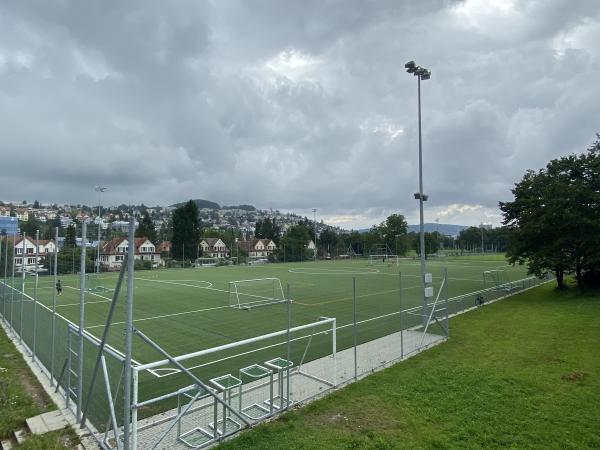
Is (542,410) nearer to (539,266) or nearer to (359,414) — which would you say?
(359,414)

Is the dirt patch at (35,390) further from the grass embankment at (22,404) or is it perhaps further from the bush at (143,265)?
the bush at (143,265)

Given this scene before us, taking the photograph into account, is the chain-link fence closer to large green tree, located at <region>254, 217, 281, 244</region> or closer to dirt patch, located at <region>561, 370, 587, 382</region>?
dirt patch, located at <region>561, 370, 587, 382</region>

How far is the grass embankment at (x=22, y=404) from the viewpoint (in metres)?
6.52

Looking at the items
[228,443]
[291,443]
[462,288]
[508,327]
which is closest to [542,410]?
[291,443]

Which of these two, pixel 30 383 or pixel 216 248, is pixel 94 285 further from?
pixel 216 248

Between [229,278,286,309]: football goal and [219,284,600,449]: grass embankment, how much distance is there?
1259 cm

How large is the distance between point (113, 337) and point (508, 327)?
15.4 meters

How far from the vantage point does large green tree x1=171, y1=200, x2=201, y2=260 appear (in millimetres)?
72812

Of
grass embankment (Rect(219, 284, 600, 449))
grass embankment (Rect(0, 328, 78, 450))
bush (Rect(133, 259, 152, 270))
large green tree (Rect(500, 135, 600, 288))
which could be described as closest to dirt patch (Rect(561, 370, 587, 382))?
grass embankment (Rect(219, 284, 600, 449))

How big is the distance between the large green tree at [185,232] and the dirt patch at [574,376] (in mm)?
68679

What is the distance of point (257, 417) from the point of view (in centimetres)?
746

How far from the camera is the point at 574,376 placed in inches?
364

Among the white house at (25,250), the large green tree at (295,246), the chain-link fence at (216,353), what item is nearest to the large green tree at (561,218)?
the chain-link fence at (216,353)

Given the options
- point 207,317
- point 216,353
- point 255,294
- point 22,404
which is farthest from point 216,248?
point 22,404
